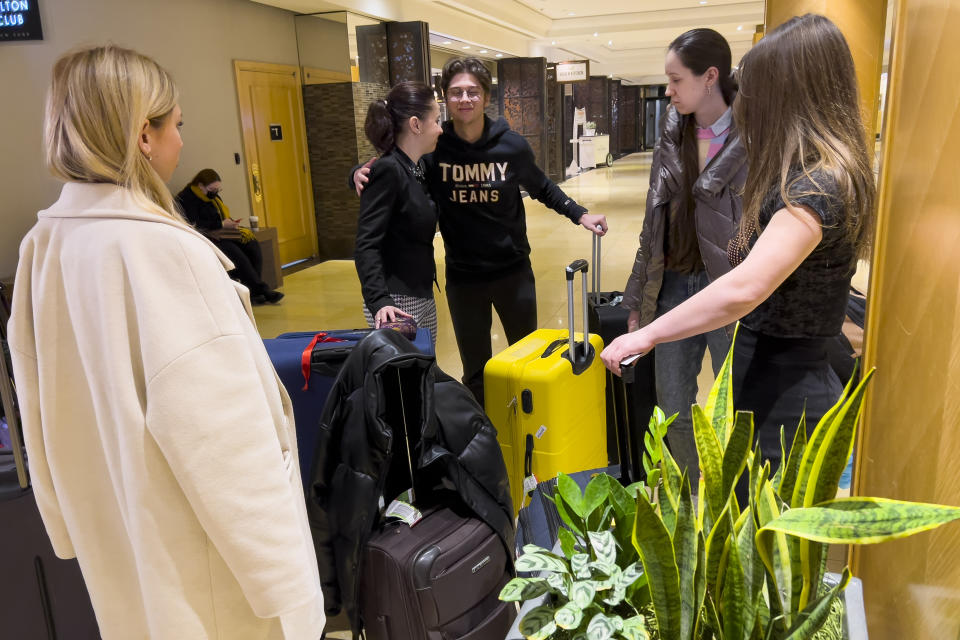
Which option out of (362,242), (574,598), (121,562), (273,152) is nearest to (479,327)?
(362,242)

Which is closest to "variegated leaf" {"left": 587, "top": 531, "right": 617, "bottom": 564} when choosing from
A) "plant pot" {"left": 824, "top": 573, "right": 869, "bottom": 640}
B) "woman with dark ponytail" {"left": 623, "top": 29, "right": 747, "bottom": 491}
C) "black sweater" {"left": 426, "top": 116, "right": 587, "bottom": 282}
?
"plant pot" {"left": 824, "top": 573, "right": 869, "bottom": 640}

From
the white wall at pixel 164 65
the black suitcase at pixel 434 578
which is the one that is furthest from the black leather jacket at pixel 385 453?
the white wall at pixel 164 65

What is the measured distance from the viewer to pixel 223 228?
22.7 feet

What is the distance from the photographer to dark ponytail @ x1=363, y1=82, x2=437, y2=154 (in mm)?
2533

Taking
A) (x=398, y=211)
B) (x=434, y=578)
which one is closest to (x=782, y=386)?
(x=434, y=578)

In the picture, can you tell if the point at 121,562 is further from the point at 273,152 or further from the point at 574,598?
the point at 273,152

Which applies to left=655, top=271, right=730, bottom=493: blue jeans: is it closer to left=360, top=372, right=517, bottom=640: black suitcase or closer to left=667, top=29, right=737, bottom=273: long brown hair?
left=667, top=29, right=737, bottom=273: long brown hair

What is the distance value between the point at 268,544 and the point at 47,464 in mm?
502

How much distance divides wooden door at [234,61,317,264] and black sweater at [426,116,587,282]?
18.9 ft

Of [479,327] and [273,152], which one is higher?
[273,152]

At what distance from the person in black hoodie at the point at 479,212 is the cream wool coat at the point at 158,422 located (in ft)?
5.51

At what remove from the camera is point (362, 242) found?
251cm

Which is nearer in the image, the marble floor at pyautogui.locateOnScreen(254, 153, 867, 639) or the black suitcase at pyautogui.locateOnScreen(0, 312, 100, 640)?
the black suitcase at pyautogui.locateOnScreen(0, 312, 100, 640)

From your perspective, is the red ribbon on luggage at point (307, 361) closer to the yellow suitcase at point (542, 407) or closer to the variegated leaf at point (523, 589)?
the yellow suitcase at point (542, 407)
